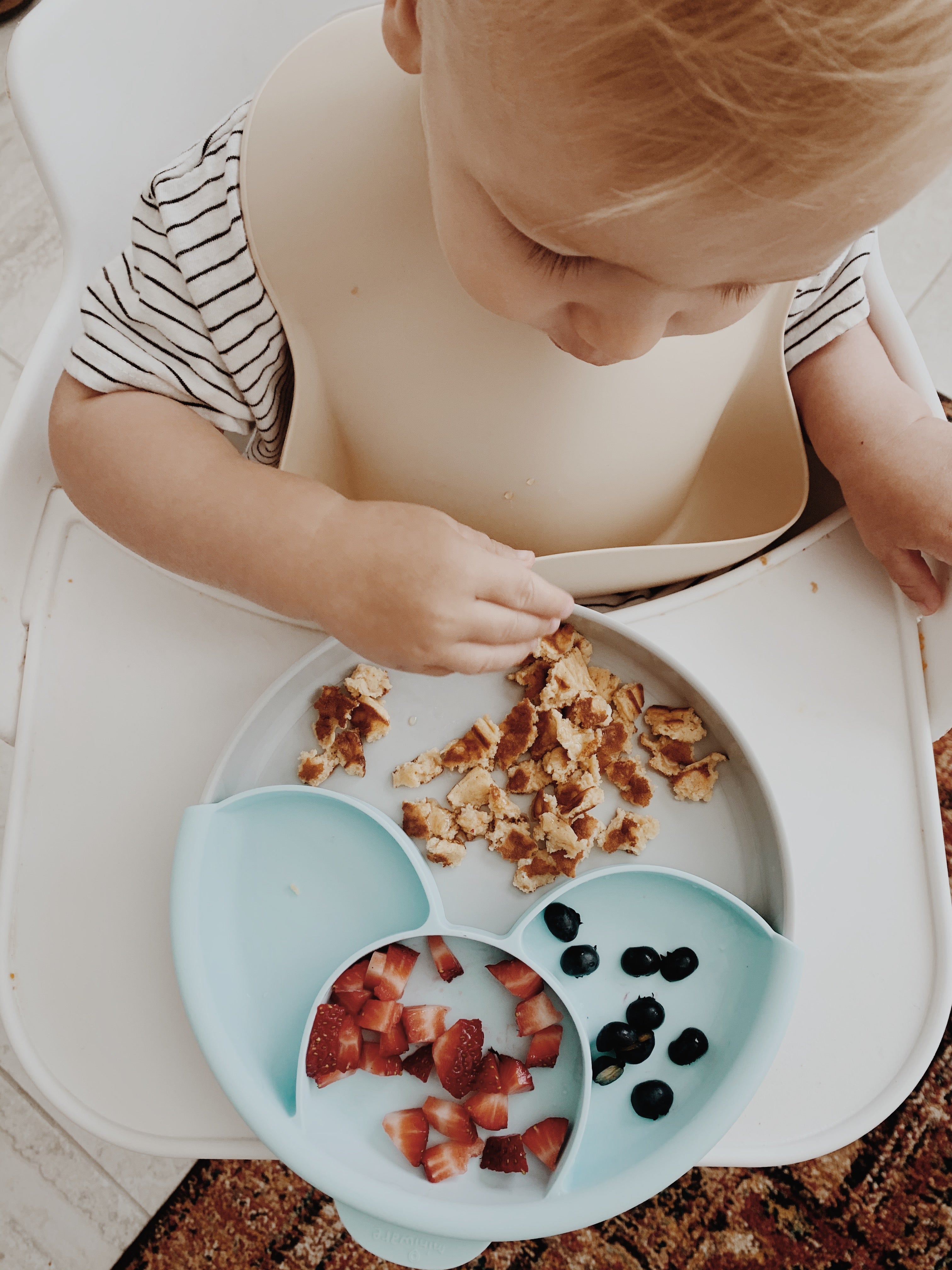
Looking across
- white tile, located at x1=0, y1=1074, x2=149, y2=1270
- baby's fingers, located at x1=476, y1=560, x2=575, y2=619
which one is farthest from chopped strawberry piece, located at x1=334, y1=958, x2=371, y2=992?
white tile, located at x1=0, y1=1074, x2=149, y2=1270

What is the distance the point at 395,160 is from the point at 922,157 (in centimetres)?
26

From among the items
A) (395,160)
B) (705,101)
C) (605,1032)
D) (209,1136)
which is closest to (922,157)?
(705,101)

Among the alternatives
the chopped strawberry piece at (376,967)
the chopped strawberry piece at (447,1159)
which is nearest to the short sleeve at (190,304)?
the chopped strawberry piece at (376,967)

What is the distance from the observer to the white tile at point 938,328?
1.07 metres

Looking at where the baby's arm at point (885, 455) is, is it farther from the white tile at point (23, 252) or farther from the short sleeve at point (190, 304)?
the white tile at point (23, 252)

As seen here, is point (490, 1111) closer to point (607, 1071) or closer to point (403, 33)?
point (607, 1071)

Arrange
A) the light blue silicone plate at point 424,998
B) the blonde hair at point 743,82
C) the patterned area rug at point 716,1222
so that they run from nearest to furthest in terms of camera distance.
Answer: the blonde hair at point 743,82
the light blue silicone plate at point 424,998
the patterned area rug at point 716,1222

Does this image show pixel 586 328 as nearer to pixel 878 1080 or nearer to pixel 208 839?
pixel 208 839

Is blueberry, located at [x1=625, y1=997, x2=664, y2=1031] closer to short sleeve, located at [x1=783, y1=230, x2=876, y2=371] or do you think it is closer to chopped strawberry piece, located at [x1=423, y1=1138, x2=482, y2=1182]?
chopped strawberry piece, located at [x1=423, y1=1138, x2=482, y2=1182]

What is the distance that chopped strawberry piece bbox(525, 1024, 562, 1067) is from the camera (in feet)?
1.48

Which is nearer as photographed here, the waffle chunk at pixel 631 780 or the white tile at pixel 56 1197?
the waffle chunk at pixel 631 780

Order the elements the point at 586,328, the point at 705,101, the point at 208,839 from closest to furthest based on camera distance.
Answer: the point at 705,101 → the point at 586,328 → the point at 208,839

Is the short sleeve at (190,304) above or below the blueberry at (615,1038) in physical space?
above

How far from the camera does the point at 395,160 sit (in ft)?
1.37
